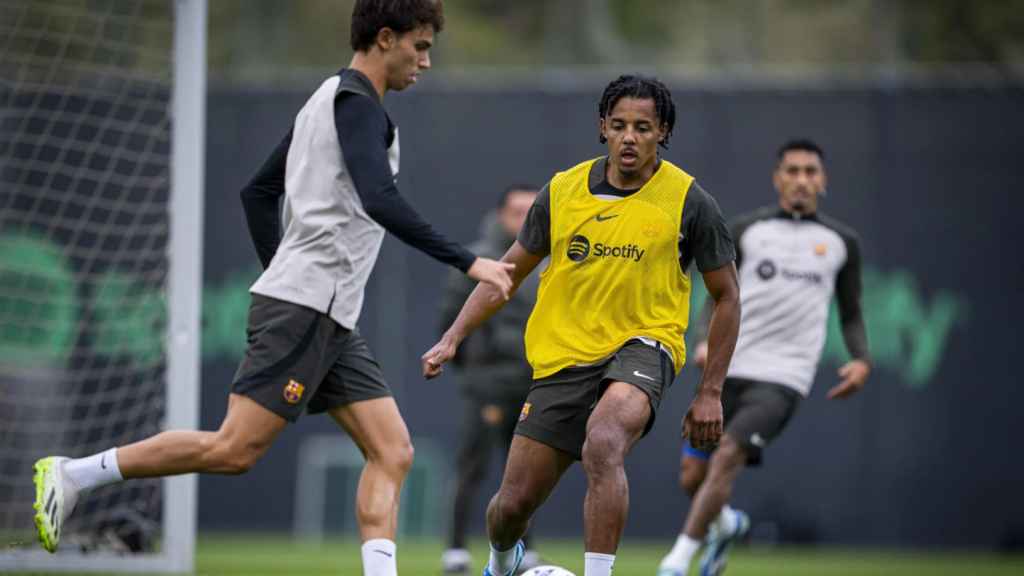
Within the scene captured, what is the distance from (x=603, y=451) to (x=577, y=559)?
6473 mm

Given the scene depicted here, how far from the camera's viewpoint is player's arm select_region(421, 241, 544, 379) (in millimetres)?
6336

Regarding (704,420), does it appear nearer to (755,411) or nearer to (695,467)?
(755,411)

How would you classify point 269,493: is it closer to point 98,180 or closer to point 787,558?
point 98,180

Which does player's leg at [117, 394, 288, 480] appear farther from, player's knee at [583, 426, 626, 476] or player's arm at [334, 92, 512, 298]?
player's knee at [583, 426, 626, 476]

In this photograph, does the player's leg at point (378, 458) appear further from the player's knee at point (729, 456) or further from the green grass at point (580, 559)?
the green grass at point (580, 559)

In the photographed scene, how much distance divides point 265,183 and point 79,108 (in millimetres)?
5593

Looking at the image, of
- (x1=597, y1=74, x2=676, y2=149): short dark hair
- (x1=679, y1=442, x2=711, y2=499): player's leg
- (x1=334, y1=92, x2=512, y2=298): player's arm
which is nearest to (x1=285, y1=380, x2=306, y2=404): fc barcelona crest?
(x1=334, y1=92, x2=512, y2=298): player's arm

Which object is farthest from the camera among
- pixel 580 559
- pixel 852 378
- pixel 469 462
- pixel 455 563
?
pixel 580 559

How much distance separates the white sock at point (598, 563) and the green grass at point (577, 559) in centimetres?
429

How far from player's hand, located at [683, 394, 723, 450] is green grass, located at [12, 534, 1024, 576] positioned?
4.21 meters

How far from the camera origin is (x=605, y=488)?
6.11 metres

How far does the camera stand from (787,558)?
13750 mm

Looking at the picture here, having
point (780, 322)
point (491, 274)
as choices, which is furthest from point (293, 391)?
point (780, 322)

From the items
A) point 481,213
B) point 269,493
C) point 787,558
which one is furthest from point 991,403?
point 269,493
